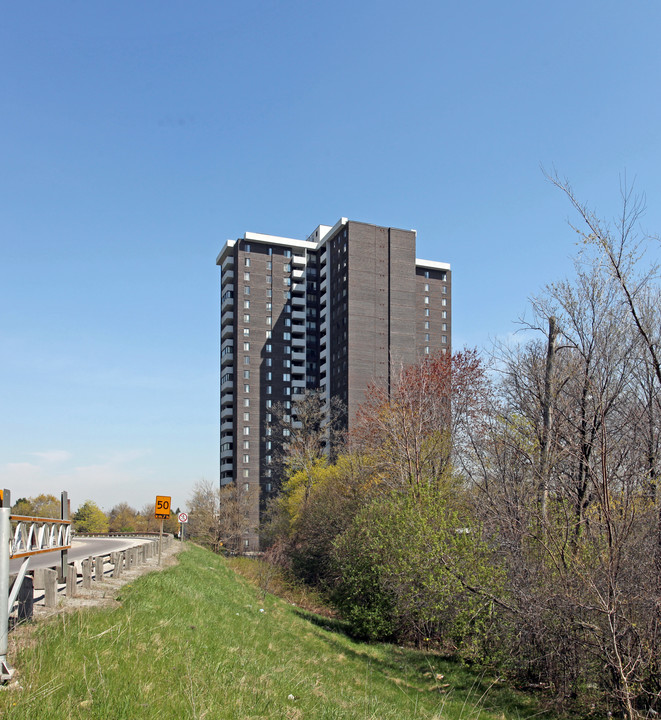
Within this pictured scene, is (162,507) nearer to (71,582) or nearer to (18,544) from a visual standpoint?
(71,582)

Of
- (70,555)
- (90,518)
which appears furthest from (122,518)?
(70,555)

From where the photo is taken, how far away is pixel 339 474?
1586 inches

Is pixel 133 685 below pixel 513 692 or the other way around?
the other way around

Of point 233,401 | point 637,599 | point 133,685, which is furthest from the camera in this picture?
point 233,401

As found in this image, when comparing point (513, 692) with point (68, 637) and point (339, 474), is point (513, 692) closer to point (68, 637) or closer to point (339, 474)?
point (68, 637)

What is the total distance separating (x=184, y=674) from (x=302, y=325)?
90593mm

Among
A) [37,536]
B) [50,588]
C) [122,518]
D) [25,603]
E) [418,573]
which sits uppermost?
[37,536]

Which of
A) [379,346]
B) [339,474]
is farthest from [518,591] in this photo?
[379,346]

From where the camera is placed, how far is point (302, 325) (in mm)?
97938

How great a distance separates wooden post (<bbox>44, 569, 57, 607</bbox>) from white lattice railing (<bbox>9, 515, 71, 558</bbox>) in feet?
1.92

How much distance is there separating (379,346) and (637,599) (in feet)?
246

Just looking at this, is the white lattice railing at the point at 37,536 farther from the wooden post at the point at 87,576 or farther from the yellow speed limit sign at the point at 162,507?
the yellow speed limit sign at the point at 162,507

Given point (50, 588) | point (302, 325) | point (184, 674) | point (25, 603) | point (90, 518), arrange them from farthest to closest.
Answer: point (90, 518) < point (302, 325) < point (50, 588) < point (25, 603) < point (184, 674)

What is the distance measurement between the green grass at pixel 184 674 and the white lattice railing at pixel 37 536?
1071 millimetres
